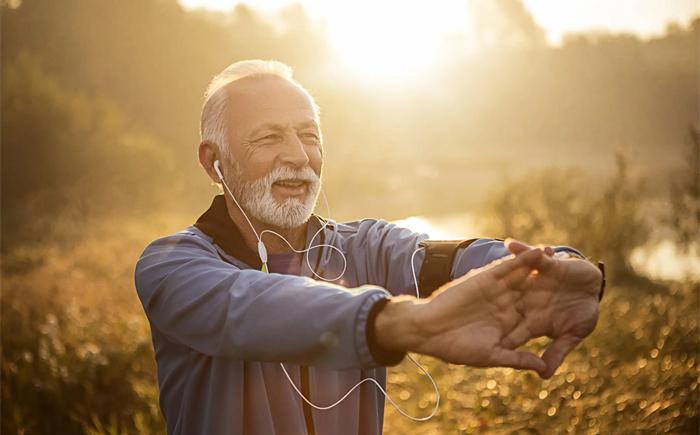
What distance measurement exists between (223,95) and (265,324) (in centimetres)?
140

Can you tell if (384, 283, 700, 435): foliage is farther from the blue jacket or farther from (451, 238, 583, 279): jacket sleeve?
(451, 238, 583, 279): jacket sleeve

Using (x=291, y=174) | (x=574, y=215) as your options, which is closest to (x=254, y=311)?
(x=291, y=174)

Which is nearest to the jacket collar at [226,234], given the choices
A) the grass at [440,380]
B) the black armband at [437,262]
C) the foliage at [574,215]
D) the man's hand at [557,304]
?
the black armband at [437,262]

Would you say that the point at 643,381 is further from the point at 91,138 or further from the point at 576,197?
the point at 91,138

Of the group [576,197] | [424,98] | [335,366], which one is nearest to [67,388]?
[335,366]

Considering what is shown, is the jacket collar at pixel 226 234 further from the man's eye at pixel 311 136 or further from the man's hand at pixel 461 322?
the man's hand at pixel 461 322

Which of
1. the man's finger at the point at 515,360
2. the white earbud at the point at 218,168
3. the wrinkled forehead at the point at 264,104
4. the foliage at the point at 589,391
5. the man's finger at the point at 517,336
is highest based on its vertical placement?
the wrinkled forehead at the point at 264,104

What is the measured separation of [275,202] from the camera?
2.48 m

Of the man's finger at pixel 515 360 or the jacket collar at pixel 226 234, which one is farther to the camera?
the jacket collar at pixel 226 234

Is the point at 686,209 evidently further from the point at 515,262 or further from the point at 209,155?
the point at 515,262

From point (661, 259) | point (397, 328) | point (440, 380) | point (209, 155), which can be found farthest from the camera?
point (661, 259)

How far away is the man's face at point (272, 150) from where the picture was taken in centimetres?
248

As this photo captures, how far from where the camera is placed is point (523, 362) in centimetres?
143

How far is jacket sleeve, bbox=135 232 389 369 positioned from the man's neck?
629 mm
